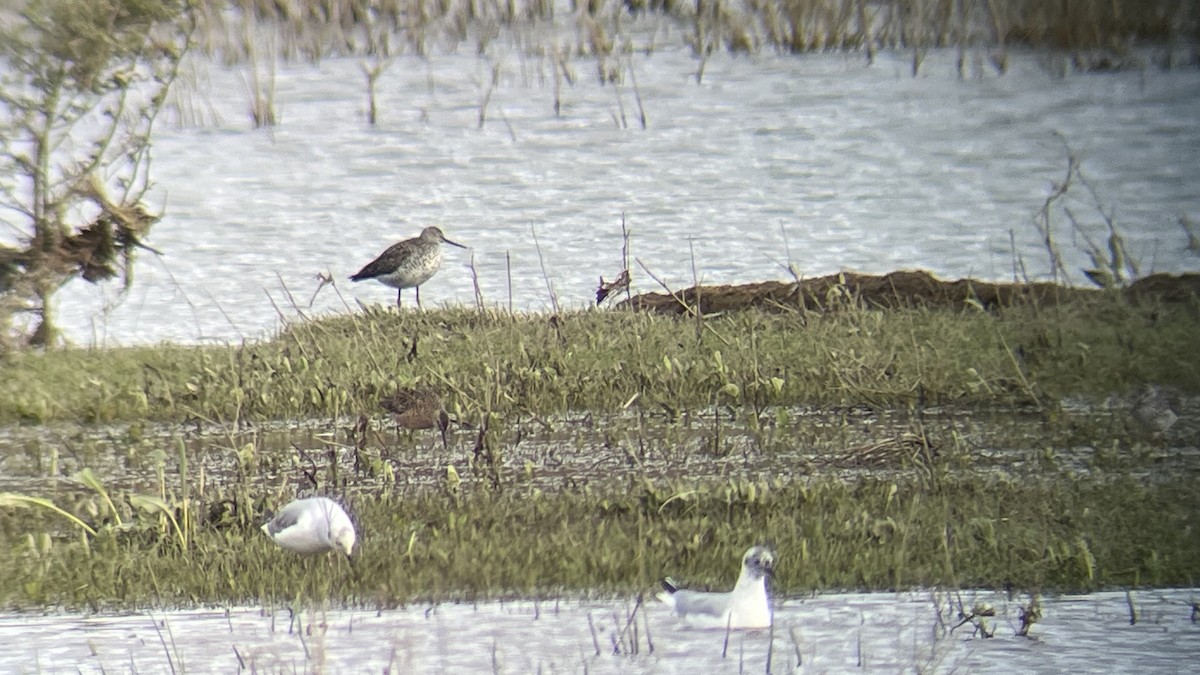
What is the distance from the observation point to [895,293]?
401 inches

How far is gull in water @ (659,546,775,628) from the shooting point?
4527 millimetres

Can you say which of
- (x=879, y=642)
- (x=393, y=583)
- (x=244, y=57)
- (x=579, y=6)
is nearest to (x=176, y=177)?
(x=244, y=57)

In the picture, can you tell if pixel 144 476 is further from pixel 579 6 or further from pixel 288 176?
pixel 579 6

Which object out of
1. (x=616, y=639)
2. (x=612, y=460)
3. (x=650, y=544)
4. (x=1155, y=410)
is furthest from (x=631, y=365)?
(x=616, y=639)

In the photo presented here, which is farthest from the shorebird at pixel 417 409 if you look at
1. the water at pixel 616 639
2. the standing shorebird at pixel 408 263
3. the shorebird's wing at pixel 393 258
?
→ the shorebird's wing at pixel 393 258

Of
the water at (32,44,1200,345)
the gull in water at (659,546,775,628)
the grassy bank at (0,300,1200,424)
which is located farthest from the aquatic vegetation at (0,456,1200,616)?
the water at (32,44,1200,345)

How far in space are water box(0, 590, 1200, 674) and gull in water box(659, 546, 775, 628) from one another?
5 centimetres

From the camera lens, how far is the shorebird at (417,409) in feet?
26.3

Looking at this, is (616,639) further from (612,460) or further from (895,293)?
(895,293)

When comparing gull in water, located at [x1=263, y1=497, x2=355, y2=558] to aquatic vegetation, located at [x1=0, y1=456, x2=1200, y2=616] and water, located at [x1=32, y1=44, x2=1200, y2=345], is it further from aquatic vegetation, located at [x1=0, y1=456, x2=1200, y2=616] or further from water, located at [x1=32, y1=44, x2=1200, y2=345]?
water, located at [x1=32, y1=44, x2=1200, y2=345]

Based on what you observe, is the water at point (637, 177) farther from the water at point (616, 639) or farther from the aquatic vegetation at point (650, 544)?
the water at point (616, 639)

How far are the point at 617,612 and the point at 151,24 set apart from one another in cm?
707

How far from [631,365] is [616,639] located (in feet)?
13.6

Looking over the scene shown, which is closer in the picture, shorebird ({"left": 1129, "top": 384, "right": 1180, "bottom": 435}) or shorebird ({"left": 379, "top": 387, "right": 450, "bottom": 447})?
shorebird ({"left": 1129, "top": 384, "right": 1180, "bottom": 435})
